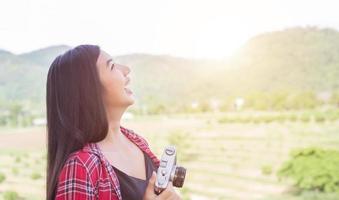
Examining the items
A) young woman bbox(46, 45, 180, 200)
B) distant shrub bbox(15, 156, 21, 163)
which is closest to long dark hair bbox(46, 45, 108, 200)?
young woman bbox(46, 45, 180, 200)

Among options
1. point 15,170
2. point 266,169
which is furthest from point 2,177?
point 266,169

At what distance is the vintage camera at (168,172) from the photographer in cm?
75

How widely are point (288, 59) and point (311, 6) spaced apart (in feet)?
0.83

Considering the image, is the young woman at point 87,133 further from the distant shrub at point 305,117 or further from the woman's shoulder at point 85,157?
the distant shrub at point 305,117

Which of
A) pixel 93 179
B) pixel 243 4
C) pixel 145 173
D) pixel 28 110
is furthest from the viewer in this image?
pixel 243 4

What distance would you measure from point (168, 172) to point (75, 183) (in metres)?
0.13

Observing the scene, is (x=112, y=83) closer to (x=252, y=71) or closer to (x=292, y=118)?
(x=252, y=71)

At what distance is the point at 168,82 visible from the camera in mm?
2314

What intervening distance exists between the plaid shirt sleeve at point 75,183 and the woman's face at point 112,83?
117 mm

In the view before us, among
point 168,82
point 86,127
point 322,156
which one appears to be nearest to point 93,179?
point 86,127

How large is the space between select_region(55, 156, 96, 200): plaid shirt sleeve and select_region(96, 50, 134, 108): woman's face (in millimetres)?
117

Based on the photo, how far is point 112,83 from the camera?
2.66 ft

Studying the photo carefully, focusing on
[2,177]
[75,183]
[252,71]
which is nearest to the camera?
[75,183]

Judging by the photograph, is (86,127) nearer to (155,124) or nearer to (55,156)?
(55,156)
